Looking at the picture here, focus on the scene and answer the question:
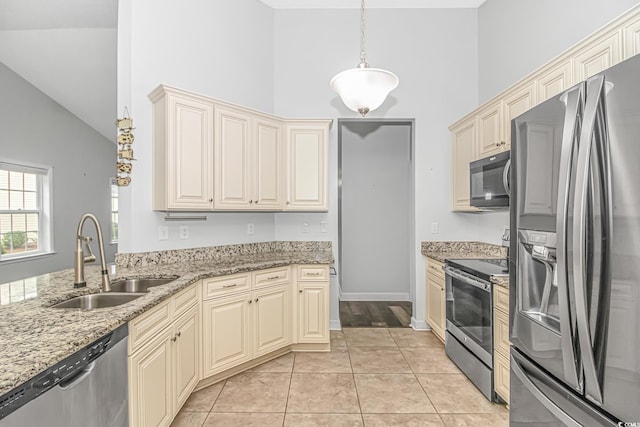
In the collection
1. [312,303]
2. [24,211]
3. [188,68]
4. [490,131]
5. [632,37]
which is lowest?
[312,303]

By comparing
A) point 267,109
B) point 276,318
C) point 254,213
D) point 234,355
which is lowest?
point 234,355

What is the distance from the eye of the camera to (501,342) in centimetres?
218

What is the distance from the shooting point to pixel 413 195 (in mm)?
3816

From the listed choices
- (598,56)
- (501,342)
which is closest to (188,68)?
(598,56)

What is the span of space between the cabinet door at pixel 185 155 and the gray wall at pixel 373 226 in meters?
2.55

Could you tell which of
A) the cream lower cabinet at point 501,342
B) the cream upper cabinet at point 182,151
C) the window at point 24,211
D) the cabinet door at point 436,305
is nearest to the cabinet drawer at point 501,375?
the cream lower cabinet at point 501,342

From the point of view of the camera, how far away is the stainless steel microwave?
7.91ft

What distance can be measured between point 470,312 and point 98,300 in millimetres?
2645

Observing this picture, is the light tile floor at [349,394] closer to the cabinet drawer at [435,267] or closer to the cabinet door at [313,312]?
the cabinet door at [313,312]

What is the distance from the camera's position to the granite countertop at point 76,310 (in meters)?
1.04

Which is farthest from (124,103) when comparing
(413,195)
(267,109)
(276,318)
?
(413,195)

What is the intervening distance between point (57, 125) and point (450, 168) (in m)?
5.80

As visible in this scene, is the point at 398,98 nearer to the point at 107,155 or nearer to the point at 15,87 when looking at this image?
the point at 15,87

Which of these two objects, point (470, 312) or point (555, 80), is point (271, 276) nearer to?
point (470, 312)
